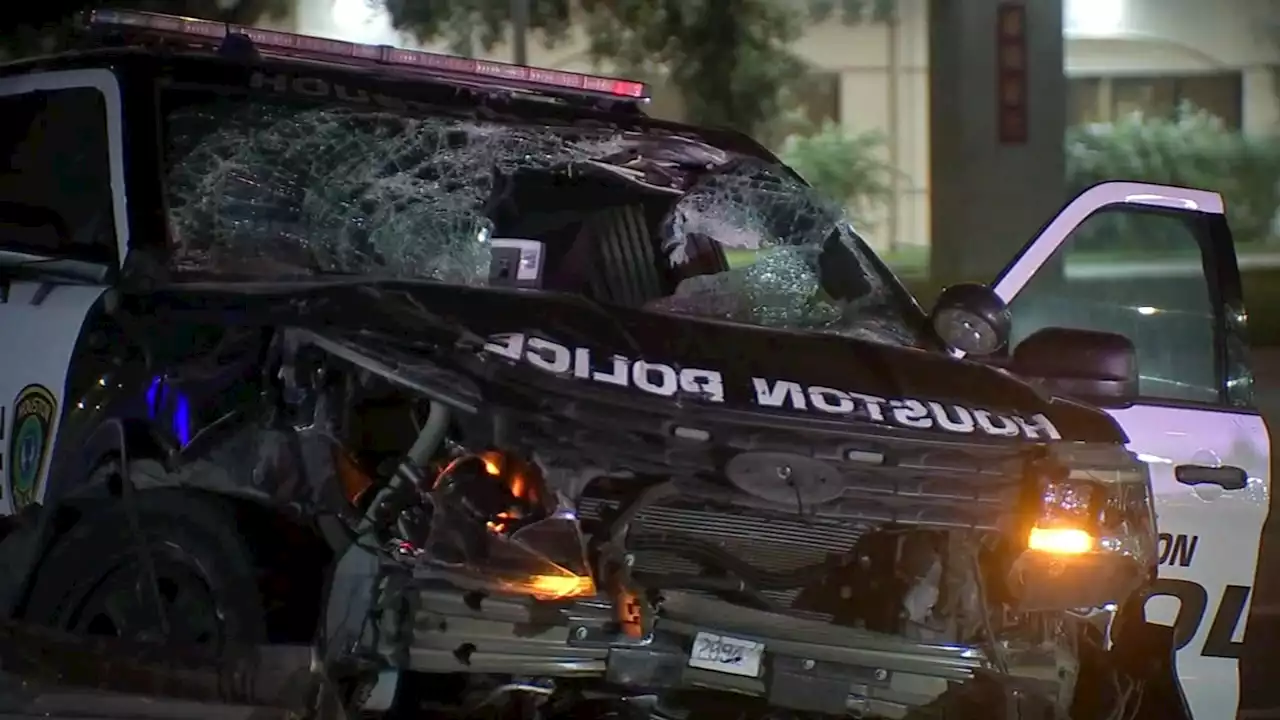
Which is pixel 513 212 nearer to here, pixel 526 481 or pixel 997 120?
pixel 526 481

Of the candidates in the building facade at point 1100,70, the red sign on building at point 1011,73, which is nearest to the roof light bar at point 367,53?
the red sign on building at point 1011,73

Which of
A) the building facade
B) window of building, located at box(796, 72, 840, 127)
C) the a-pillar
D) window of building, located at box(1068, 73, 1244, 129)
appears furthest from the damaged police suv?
window of building, located at box(1068, 73, 1244, 129)

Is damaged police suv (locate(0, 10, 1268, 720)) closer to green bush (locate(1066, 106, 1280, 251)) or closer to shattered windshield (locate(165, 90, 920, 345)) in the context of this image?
shattered windshield (locate(165, 90, 920, 345))

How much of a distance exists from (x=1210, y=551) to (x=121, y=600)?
2726mm

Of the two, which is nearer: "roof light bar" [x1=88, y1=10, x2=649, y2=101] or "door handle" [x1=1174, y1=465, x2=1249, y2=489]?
"door handle" [x1=1174, y1=465, x2=1249, y2=489]

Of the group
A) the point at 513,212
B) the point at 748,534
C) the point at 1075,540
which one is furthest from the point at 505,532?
the point at 513,212

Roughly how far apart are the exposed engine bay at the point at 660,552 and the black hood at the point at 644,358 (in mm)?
54

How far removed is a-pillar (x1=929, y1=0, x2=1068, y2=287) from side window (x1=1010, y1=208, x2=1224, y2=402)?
9147 mm

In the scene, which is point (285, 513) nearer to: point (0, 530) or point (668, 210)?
point (0, 530)

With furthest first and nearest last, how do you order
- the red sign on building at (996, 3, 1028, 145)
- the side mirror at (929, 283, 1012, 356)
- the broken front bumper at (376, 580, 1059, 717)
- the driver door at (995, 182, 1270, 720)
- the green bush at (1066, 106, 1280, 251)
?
the green bush at (1066, 106, 1280, 251)
the red sign on building at (996, 3, 1028, 145)
the side mirror at (929, 283, 1012, 356)
the driver door at (995, 182, 1270, 720)
the broken front bumper at (376, 580, 1059, 717)

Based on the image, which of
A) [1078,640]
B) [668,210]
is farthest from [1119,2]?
[1078,640]

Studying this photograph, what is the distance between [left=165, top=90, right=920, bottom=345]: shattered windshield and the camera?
4234mm

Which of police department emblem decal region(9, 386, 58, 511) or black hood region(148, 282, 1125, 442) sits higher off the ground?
black hood region(148, 282, 1125, 442)

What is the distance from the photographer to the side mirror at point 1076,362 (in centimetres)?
426
